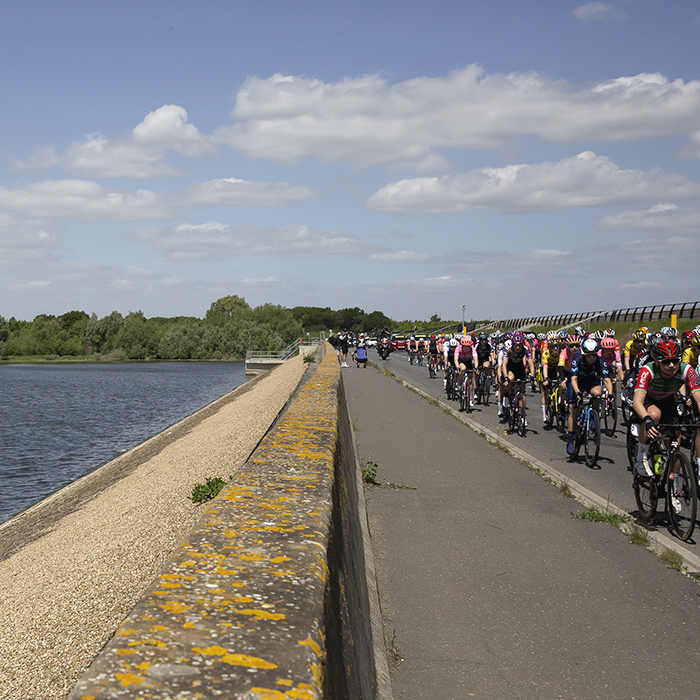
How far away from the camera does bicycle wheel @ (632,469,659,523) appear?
786 centimetres

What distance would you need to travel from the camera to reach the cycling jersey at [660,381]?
8031 millimetres

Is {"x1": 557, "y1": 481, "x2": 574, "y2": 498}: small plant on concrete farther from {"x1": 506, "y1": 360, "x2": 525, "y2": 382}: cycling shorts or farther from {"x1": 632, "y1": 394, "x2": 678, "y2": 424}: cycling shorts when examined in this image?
{"x1": 506, "y1": 360, "x2": 525, "y2": 382}: cycling shorts

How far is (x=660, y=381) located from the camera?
806 centimetres

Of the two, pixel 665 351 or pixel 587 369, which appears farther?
pixel 587 369

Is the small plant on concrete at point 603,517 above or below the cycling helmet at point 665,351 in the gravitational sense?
below

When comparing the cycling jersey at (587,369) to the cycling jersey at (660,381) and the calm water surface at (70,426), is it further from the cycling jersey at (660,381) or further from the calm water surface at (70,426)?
the calm water surface at (70,426)

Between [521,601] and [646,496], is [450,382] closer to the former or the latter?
[646,496]

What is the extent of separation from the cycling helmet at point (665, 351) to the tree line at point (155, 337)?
12831 cm

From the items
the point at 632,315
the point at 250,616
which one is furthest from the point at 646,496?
the point at 632,315

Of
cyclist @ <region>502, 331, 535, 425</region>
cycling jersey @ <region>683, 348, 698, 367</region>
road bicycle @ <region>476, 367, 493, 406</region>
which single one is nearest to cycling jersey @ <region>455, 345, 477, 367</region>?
road bicycle @ <region>476, 367, 493, 406</region>

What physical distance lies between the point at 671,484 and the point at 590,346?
392 cm

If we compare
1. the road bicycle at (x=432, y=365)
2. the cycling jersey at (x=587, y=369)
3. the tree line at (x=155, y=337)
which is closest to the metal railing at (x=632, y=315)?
the road bicycle at (x=432, y=365)

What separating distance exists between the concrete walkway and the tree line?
5023 inches

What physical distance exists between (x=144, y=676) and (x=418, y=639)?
146 inches
